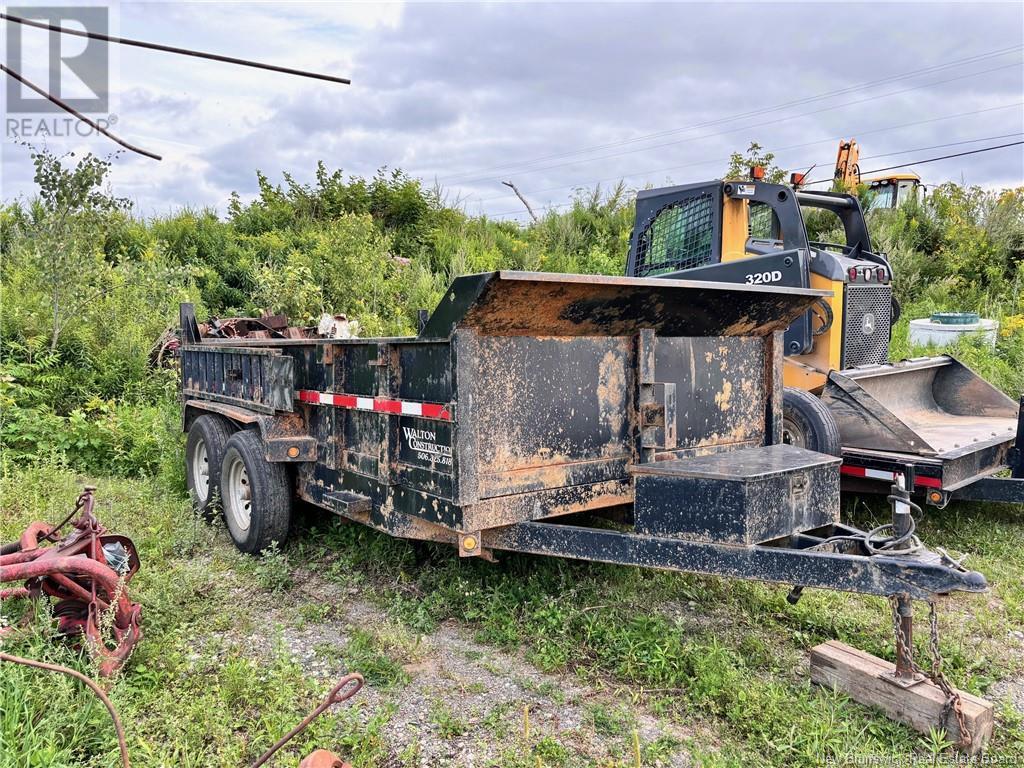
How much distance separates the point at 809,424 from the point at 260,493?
3.62 meters

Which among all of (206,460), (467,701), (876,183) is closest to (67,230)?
(206,460)

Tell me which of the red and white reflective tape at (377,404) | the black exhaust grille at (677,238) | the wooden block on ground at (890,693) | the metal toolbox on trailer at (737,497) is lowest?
the wooden block on ground at (890,693)

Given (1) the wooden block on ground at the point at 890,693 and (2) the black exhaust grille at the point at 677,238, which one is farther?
(2) the black exhaust grille at the point at 677,238

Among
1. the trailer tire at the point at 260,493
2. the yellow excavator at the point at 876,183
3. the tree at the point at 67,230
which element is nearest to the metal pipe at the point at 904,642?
the trailer tire at the point at 260,493

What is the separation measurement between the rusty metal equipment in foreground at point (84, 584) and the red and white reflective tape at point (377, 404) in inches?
48.4

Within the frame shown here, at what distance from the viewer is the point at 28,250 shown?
33.5ft

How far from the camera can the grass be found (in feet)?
9.29

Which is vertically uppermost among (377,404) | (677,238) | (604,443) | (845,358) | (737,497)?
(677,238)

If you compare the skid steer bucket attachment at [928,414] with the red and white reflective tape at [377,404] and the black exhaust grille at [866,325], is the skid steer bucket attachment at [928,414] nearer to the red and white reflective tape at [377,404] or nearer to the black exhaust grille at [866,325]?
the black exhaust grille at [866,325]

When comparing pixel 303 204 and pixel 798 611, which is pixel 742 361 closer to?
pixel 798 611

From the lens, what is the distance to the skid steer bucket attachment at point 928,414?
16.4 ft

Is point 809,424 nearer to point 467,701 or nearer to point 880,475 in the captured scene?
point 880,475

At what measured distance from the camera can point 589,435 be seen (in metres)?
3.63

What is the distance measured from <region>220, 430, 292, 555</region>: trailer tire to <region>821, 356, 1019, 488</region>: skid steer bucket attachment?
3.83 metres
